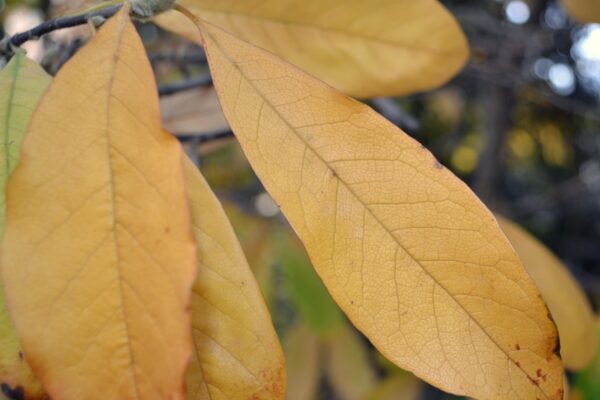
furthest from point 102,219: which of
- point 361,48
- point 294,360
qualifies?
point 294,360

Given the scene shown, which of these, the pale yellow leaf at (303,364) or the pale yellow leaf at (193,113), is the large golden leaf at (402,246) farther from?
the pale yellow leaf at (303,364)

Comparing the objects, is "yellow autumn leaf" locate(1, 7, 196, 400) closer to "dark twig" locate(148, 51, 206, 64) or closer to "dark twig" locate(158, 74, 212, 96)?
"dark twig" locate(158, 74, 212, 96)

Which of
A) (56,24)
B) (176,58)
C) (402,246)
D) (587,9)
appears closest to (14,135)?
(56,24)

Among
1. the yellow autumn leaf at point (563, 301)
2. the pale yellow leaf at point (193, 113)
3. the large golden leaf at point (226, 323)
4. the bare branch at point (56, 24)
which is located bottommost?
the yellow autumn leaf at point (563, 301)

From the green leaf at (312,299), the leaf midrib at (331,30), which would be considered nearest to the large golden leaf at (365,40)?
the leaf midrib at (331,30)

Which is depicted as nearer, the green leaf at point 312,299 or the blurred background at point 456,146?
the blurred background at point 456,146

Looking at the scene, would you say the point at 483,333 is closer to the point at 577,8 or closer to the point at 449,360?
the point at 449,360

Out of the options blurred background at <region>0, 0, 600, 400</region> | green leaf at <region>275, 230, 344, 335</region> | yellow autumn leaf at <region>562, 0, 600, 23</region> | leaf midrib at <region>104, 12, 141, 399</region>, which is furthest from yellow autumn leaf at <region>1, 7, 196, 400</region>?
green leaf at <region>275, 230, 344, 335</region>
